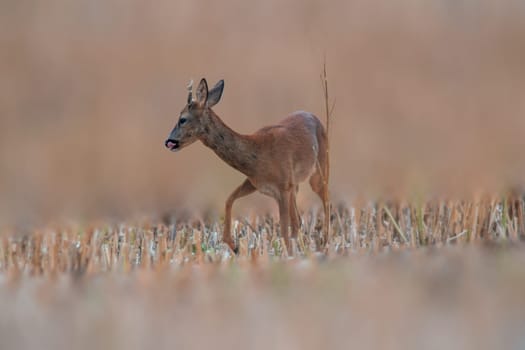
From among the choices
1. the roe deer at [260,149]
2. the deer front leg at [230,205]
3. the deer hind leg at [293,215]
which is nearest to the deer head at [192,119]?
the roe deer at [260,149]

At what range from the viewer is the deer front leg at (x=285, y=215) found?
392 cm

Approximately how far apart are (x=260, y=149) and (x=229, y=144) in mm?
152

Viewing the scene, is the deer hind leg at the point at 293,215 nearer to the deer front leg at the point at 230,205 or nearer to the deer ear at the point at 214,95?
the deer front leg at the point at 230,205

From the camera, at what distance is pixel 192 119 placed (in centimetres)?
375

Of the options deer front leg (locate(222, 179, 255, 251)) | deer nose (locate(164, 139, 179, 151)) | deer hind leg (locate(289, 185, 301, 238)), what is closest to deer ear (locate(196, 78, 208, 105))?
deer nose (locate(164, 139, 179, 151))

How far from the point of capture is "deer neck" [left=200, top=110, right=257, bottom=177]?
12.6ft

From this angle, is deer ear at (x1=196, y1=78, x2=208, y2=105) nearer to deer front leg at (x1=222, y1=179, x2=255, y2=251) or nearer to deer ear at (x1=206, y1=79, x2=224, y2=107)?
deer ear at (x1=206, y1=79, x2=224, y2=107)

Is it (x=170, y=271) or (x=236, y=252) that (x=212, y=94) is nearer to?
(x=236, y=252)

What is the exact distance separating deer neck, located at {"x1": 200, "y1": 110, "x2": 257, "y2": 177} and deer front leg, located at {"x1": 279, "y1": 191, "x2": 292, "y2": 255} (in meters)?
0.17

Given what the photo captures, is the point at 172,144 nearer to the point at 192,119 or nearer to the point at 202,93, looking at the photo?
the point at 192,119

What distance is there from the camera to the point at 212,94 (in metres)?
3.84

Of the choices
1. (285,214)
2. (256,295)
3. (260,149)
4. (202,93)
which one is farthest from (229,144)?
(256,295)

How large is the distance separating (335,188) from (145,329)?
105 inches

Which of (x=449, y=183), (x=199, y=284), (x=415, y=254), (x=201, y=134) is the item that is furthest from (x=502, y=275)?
(x=449, y=183)
